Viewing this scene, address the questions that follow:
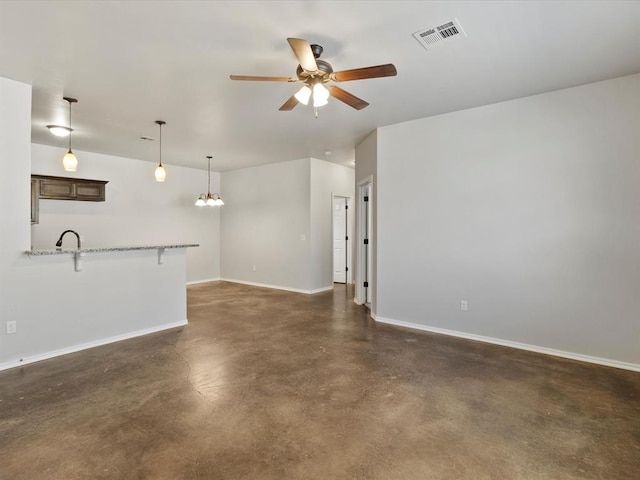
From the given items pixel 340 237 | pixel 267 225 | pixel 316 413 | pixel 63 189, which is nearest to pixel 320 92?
pixel 316 413

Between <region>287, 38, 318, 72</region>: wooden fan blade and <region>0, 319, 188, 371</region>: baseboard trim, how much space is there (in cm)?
383

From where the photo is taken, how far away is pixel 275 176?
746 centimetres

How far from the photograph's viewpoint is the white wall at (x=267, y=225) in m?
7.03

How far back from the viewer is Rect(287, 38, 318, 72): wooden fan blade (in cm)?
203

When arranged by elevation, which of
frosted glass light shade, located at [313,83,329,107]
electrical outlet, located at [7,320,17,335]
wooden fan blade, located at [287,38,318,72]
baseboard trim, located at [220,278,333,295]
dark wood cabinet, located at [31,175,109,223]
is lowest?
baseboard trim, located at [220,278,333,295]

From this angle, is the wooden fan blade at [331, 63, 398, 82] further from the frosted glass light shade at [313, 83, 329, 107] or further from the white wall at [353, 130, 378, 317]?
the white wall at [353, 130, 378, 317]

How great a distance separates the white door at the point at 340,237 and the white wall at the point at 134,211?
3082mm

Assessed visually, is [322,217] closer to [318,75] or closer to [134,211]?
[134,211]

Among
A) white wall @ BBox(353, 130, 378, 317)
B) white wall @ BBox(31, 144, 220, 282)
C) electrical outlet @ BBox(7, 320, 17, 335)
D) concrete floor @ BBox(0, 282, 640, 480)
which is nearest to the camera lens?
concrete floor @ BBox(0, 282, 640, 480)

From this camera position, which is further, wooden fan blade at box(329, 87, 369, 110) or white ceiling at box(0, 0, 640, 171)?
wooden fan blade at box(329, 87, 369, 110)

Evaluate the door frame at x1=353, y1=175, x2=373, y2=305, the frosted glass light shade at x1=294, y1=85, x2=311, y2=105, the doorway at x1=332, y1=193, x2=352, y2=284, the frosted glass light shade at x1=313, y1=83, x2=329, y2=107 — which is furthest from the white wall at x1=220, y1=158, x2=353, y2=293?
the frosted glass light shade at x1=313, y1=83, x2=329, y2=107

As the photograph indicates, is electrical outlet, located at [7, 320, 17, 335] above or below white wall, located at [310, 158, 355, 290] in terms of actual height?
below

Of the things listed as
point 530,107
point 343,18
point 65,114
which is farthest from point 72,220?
point 530,107

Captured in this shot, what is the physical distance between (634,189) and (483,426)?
9.10ft
